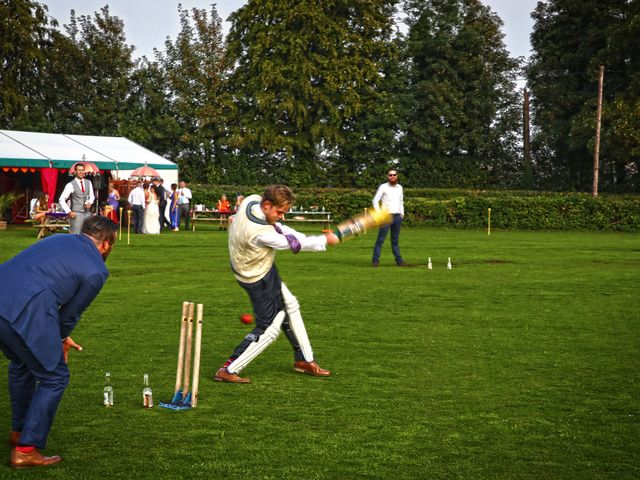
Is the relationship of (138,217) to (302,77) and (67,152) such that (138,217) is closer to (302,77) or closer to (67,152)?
(67,152)

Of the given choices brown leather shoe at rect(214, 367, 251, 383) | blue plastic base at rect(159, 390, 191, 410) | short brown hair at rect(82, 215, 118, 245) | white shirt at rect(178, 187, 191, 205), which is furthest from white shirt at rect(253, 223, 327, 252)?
white shirt at rect(178, 187, 191, 205)

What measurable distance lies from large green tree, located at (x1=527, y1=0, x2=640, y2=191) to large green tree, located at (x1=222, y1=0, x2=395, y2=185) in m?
10.6

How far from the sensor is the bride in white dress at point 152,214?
35219 mm

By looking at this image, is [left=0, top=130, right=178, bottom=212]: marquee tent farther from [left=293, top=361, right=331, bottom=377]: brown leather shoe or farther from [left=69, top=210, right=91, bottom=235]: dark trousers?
[left=293, top=361, right=331, bottom=377]: brown leather shoe

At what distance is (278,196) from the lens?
852 cm

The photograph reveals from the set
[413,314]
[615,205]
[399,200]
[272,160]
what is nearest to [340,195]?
[615,205]

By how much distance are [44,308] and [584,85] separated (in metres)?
57.7

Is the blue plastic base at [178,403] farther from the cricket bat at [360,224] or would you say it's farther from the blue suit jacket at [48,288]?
the cricket bat at [360,224]

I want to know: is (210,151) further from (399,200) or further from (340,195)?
(399,200)

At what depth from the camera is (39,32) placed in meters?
62.4

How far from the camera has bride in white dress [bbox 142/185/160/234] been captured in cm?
3522

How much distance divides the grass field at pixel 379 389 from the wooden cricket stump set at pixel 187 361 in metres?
0.13

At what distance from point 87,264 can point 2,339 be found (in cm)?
68

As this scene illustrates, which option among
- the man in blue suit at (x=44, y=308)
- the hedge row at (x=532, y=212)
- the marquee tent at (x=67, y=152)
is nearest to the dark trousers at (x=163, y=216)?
the marquee tent at (x=67, y=152)
